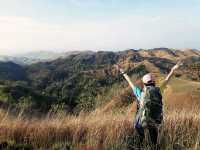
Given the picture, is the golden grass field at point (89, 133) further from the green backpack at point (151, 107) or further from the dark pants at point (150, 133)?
the green backpack at point (151, 107)

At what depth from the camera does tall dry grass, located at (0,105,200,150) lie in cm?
557

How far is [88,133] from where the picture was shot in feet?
20.0

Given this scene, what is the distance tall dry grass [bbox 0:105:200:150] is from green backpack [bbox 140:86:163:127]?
1.37 ft

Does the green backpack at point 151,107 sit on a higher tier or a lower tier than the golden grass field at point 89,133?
higher

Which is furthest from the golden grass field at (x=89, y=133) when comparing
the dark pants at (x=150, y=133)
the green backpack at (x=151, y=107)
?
the green backpack at (x=151, y=107)

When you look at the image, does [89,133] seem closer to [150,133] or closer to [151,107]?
[150,133]

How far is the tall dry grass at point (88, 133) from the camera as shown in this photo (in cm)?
557

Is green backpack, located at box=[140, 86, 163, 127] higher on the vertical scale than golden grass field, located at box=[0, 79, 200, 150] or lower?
higher

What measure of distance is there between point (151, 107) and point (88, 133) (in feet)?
4.20

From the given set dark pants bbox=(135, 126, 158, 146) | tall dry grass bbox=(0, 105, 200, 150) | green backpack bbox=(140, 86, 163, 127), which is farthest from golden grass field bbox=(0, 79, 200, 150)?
green backpack bbox=(140, 86, 163, 127)

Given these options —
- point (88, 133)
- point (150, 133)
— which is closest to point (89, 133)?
point (88, 133)

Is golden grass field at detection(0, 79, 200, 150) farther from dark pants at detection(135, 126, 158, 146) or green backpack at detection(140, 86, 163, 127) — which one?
green backpack at detection(140, 86, 163, 127)

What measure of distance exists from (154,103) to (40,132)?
2120mm

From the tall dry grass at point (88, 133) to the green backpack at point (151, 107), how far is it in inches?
16.4
